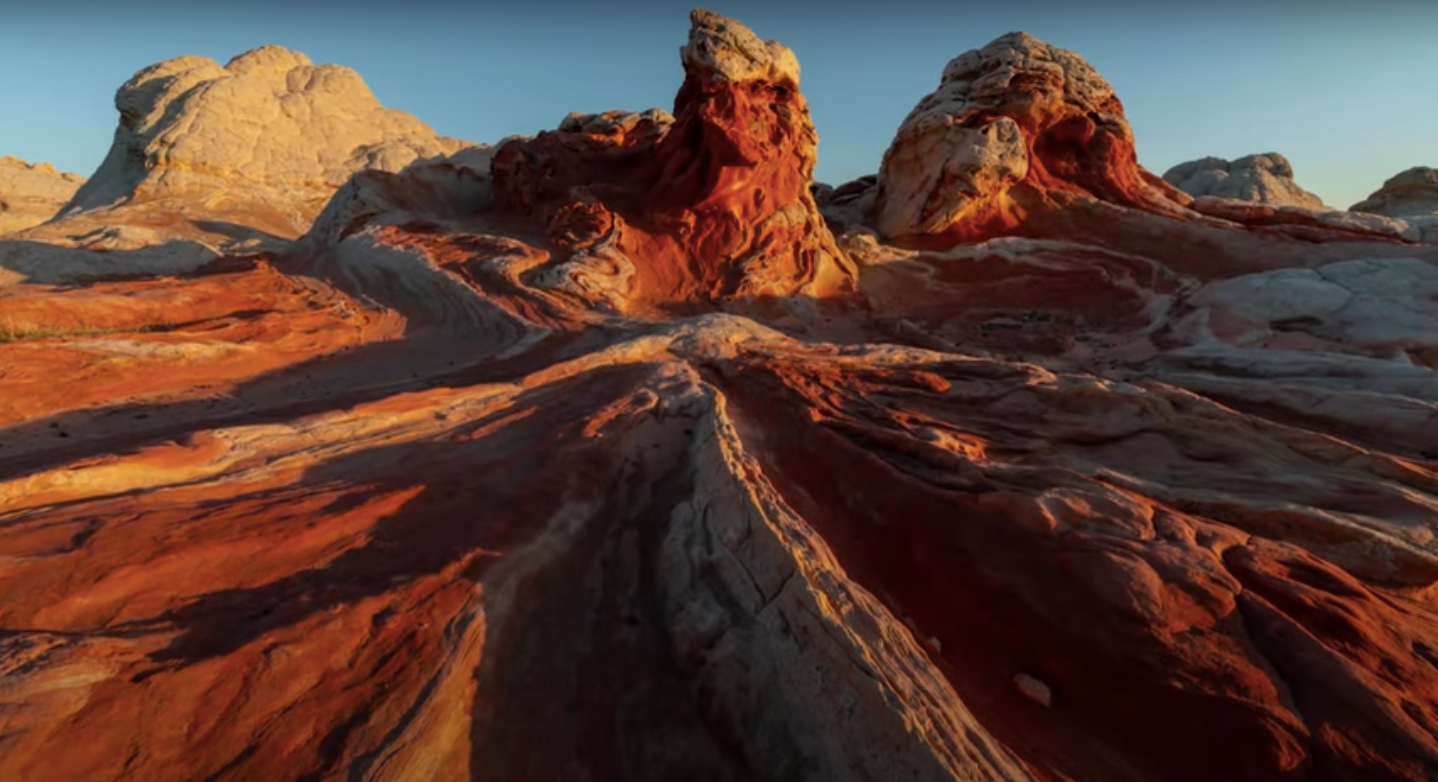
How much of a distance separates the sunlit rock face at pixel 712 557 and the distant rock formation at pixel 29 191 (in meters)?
31.9

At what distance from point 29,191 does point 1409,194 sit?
A: 230 feet

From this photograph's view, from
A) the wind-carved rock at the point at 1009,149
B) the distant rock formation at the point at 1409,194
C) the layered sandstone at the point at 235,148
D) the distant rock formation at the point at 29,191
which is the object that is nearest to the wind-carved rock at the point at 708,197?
the wind-carved rock at the point at 1009,149

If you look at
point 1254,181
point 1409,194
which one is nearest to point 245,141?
point 1254,181

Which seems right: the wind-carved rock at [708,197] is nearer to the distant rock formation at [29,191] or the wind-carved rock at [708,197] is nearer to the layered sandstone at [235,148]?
the layered sandstone at [235,148]

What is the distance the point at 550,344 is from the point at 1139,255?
48.0ft

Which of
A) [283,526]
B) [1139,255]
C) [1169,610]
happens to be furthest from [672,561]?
[1139,255]

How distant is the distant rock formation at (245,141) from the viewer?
28.3 meters

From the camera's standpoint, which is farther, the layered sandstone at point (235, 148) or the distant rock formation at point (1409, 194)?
the layered sandstone at point (235, 148)

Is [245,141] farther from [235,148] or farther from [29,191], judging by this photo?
[29,191]

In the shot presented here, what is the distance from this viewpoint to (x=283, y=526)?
448 cm

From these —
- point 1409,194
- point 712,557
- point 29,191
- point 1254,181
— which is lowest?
point 712,557

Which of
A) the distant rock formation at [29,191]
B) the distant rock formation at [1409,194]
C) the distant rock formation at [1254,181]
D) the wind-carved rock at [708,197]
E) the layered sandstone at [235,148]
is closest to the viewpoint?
the wind-carved rock at [708,197]

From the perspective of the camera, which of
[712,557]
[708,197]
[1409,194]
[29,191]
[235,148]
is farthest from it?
[29,191]

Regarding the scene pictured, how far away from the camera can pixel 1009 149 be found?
16.9 metres
